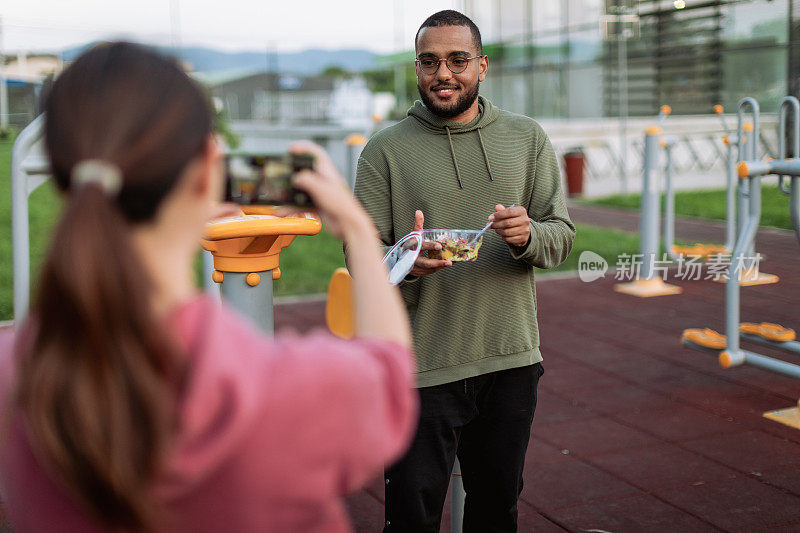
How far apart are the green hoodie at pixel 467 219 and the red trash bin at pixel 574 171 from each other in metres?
13.6

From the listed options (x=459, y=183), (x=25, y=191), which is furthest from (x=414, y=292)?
(x=25, y=191)

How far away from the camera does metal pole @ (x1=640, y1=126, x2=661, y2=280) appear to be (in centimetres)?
785

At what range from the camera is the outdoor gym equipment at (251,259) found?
2770mm

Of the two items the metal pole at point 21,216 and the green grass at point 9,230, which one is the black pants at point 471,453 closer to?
the metal pole at point 21,216

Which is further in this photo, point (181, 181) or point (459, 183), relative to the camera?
point (459, 183)

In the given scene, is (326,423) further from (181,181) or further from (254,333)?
(181,181)

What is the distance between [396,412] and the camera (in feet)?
3.63

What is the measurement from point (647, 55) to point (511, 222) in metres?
18.9

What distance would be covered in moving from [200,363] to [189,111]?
29cm

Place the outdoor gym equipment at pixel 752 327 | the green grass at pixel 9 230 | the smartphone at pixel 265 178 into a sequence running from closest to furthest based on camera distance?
the smartphone at pixel 265 178 → the outdoor gym equipment at pixel 752 327 → the green grass at pixel 9 230

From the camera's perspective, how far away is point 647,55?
19734 mm

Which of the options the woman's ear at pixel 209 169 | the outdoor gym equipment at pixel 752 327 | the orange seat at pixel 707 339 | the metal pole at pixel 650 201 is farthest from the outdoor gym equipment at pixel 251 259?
the metal pole at pixel 650 201

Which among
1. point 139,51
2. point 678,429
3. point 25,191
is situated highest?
point 139,51

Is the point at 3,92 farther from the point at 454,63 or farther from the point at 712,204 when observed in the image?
the point at 454,63
